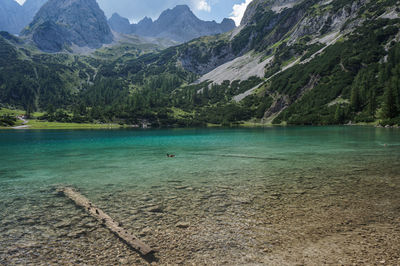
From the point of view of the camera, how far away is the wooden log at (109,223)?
10.8 m

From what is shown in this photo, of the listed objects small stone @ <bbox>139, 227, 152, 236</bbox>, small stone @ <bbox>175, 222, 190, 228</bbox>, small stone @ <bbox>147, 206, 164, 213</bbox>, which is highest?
small stone @ <bbox>139, 227, 152, 236</bbox>

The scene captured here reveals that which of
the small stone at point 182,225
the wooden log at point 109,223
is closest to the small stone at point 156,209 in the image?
the small stone at point 182,225

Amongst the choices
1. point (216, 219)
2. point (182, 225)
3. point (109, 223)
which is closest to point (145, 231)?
point (182, 225)

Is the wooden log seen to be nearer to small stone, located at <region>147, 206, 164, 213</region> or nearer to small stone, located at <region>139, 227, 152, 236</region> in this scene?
small stone, located at <region>139, 227, 152, 236</region>

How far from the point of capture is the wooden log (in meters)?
10.8

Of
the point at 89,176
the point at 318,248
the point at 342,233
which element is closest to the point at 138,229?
the point at 318,248

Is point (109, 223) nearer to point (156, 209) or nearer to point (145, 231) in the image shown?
point (145, 231)

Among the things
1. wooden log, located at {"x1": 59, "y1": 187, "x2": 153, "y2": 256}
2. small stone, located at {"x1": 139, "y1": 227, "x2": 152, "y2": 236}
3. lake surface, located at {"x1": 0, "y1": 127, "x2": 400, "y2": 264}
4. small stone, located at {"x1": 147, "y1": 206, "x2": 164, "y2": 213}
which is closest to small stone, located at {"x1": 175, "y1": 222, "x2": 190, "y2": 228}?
lake surface, located at {"x1": 0, "y1": 127, "x2": 400, "y2": 264}

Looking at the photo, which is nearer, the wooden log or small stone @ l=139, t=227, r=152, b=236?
the wooden log

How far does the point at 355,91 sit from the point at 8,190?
222146 mm

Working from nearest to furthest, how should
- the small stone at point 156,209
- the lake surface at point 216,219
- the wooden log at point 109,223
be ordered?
the lake surface at point 216,219
the wooden log at point 109,223
the small stone at point 156,209

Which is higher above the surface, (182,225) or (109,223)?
(109,223)

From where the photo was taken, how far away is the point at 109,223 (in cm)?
1357

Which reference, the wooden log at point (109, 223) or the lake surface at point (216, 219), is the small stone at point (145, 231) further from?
the wooden log at point (109, 223)
